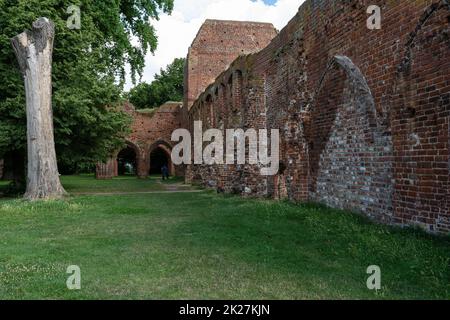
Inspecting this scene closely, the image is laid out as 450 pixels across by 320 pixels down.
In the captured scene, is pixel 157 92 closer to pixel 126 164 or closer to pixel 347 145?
pixel 126 164

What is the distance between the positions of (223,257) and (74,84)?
12608 millimetres

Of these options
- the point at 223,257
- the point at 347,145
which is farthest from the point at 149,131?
the point at 223,257

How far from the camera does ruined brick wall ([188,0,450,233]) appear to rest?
664 centimetres

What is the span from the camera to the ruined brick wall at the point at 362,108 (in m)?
6.64

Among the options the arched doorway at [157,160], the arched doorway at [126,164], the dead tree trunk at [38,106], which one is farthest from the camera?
the arched doorway at [126,164]

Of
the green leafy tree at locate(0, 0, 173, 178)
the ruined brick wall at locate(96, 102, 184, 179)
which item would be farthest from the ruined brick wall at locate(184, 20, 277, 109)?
the green leafy tree at locate(0, 0, 173, 178)

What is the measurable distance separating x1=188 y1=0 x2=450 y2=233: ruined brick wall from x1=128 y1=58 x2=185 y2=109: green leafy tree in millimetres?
42232

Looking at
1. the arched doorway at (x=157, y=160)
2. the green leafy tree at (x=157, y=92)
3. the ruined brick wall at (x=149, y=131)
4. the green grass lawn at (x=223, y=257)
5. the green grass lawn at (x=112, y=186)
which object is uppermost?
the green leafy tree at (x=157, y=92)

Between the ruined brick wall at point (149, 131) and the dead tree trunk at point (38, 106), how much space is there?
2249 centimetres

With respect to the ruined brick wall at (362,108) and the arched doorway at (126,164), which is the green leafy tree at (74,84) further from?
the arched doorway at (126,164)

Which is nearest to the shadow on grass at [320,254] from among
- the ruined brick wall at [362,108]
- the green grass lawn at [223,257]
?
the green grass lawn at [223,257]

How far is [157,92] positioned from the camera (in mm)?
55812

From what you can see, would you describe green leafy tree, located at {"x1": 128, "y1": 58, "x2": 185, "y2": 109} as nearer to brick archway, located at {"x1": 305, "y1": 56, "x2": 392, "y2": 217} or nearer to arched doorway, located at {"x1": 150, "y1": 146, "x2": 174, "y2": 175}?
arched doorway, located at {"x1": 150, "y1": 146, "x2": 174, "y2": 175}

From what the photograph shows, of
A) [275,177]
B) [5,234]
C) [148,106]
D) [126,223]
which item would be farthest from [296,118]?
[148,106]
